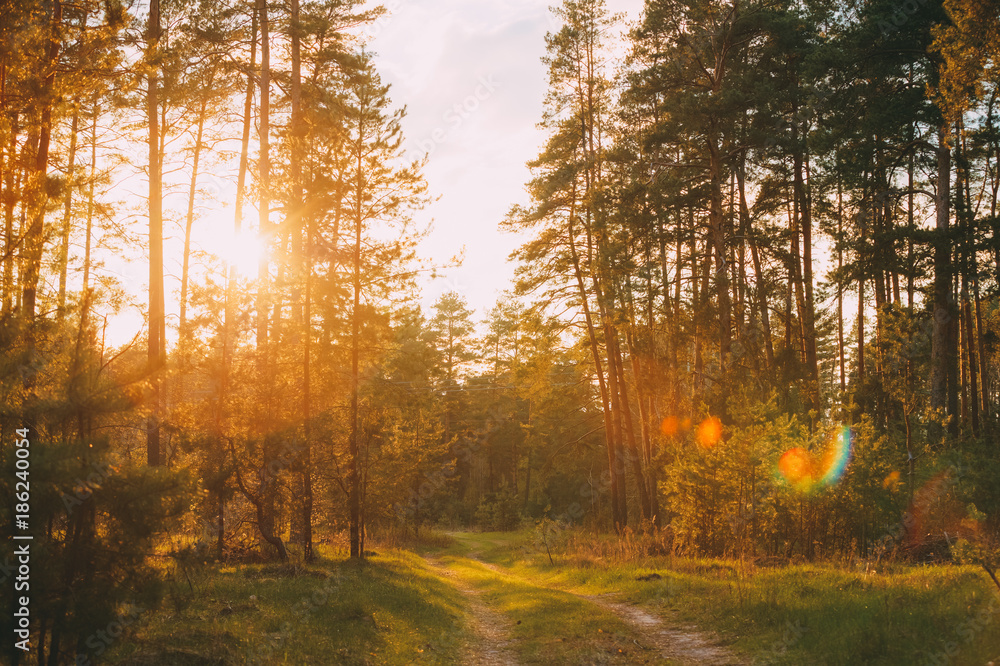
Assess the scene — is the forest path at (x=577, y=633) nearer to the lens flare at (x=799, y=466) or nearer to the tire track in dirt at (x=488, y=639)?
the tire track in dirt at (x=488, y=639)

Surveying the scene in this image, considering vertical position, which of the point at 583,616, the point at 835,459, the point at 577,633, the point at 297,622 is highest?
the point at 835,459

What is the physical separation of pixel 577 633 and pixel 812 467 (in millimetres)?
6839

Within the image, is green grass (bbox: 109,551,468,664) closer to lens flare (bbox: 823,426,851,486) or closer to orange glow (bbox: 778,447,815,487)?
orange glow (bbox: 778,447,815,487)

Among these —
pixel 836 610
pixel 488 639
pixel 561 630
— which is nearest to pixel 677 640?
pixel 561 630

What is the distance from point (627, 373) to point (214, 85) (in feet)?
85.9

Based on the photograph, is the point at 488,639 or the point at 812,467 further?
the point at 812,467

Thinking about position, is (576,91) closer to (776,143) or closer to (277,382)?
(776,143)

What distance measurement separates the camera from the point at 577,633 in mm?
9734

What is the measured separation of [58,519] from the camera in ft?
18.5

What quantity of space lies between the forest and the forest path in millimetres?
3622

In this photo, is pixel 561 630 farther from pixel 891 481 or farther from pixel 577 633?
pixel 891 481

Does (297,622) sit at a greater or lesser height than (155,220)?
lesser

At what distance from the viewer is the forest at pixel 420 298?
615cm

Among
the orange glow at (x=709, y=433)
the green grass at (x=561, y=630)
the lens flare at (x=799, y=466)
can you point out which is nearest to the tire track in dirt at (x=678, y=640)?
the green grass at (x=561, y=630)
